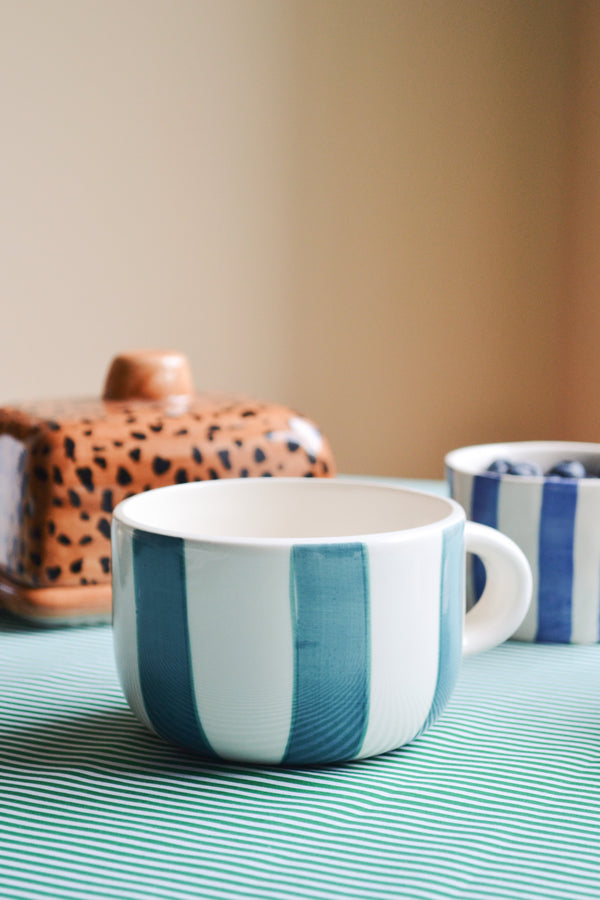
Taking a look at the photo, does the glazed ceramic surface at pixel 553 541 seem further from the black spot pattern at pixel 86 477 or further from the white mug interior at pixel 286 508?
the black spot pattern at pixel 86 477

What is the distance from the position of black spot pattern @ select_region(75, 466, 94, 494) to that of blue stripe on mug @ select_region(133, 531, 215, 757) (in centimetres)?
16

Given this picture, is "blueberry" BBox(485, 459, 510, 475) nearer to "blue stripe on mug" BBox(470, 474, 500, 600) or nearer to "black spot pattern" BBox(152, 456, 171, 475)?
"blue stripe on mug" BBox(470, 474, 500, 600)

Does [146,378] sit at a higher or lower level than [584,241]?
lower

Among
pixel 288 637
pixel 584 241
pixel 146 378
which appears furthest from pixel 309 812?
pixel 584 241

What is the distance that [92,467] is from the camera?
0.44m

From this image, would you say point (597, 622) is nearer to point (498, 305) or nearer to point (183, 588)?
point (183, 588)

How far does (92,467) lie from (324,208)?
1.23m

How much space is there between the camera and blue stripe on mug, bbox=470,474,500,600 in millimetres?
403

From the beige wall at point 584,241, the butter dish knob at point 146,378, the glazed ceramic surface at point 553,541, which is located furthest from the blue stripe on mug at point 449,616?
the beige wall at point 584,241

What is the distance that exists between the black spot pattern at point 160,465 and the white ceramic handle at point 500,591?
18cm

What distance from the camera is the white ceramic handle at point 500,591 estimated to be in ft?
1.02

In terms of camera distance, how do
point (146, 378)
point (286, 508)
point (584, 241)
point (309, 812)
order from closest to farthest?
point (309, 812) < point (286, 508) < point (146, 378) < point (584, 241)

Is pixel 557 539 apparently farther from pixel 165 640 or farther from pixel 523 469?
pixel 165 640

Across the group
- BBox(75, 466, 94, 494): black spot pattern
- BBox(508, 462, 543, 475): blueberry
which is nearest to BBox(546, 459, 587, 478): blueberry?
BBox(508, 462, 543, 475): blueberry
